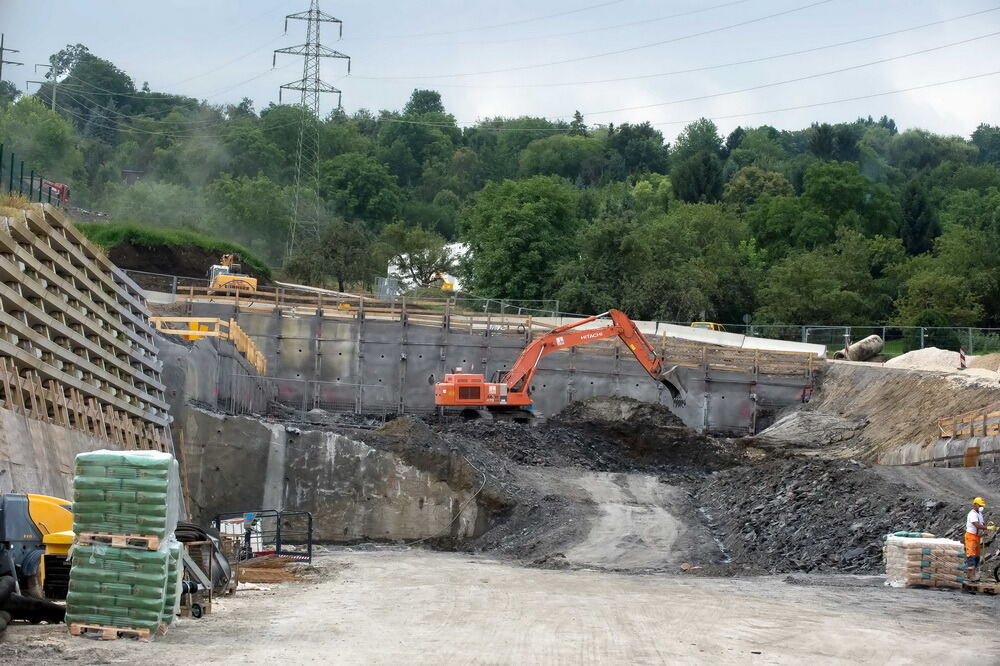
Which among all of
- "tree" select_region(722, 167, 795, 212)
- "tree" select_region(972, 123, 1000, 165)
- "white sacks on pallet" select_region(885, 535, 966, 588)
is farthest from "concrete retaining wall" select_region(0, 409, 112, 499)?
"tree" select_region(972, 123, 1000, 165)

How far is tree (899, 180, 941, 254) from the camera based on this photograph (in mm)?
102938

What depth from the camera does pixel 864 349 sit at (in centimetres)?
6147

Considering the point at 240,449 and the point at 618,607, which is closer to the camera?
the point at 618,607

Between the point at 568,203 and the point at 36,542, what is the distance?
74368 mm

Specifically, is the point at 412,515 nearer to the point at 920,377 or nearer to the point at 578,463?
the point at 578,463

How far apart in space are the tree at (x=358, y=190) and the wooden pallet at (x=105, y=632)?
115821 mm

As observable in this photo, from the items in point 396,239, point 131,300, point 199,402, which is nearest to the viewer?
point 131,300

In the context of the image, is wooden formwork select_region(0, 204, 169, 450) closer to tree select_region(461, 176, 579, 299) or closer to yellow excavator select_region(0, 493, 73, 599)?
yellow excavator select_region(0, 493, 73, 599)

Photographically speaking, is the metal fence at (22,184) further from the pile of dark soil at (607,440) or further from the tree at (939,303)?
the tree at (939,303)

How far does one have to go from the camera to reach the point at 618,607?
60.8ft

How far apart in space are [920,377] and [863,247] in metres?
36.8

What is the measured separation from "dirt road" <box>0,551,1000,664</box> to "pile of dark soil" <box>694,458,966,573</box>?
4031 millimetres

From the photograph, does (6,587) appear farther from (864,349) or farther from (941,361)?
(864,349)

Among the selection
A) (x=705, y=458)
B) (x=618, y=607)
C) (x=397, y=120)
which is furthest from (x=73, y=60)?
(x=618, y=607)
